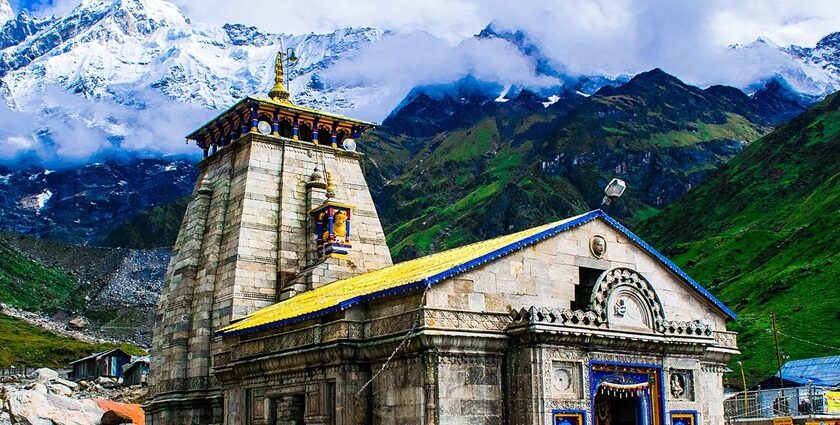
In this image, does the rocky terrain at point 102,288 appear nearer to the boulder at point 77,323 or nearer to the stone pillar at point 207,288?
the boulder at point 77,323

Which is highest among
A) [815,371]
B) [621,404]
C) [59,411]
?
[815,371]

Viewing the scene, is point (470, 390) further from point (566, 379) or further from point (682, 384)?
point (682, 384)

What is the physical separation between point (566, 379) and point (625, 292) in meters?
2.99

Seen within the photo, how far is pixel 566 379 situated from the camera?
22.6 m

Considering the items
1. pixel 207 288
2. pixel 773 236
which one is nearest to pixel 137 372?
pixel 207 288

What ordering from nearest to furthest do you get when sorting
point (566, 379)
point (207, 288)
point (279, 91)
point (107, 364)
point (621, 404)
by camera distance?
point (566, 379) → point (621, 404) → point (207, 288) → point (279, 91) → point (107, 364)

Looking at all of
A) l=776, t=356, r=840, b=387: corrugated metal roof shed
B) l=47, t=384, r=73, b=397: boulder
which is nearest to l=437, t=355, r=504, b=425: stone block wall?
l=776, t=356, r=840, b=387: corrugated metal roof shed

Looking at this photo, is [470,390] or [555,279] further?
[555,279]

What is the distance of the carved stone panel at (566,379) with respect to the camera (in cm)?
2230

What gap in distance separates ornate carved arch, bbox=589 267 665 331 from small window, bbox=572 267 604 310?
0.87 meters

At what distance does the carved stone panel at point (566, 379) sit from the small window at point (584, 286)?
239 cm

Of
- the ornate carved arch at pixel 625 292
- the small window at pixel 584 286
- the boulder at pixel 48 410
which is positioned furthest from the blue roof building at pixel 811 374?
the boulder at pixel 48 410

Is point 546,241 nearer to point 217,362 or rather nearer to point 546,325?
point 546,325

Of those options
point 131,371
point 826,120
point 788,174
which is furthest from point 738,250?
point 131,371
